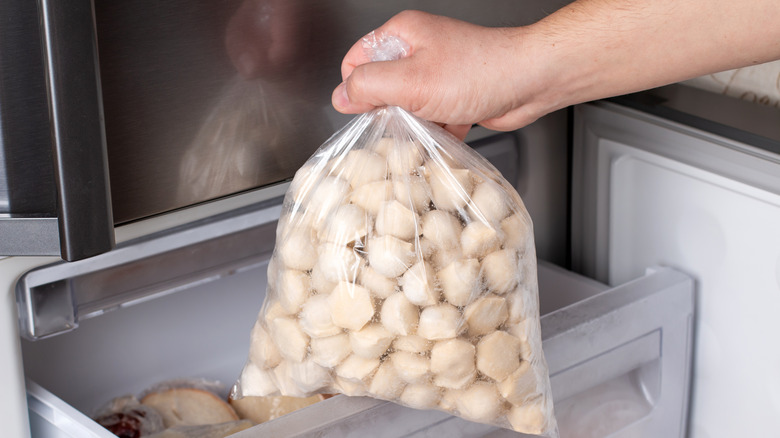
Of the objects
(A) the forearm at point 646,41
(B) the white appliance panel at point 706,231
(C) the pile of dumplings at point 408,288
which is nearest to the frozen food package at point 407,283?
(C) the pile of dumplings at point 408,288

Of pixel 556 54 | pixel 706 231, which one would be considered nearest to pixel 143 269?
pixel 556 54

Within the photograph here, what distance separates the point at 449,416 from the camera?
0.69 meters

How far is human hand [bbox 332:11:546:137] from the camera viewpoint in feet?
2.02

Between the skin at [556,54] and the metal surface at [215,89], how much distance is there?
0.05 m

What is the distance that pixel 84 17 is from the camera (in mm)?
510

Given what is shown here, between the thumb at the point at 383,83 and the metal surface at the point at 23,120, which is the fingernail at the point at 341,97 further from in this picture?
the metal surface at the point at 23,120

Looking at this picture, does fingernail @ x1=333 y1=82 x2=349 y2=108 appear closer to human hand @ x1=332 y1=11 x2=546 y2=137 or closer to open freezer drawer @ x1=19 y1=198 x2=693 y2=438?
human hand @ x1=332 y1=11 x2=546 y2=137

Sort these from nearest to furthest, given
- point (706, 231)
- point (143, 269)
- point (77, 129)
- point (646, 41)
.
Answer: point (77, 129)
point (646, 41)
point (143, 269)
point (706, 231)

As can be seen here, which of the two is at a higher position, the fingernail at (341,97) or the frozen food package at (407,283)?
the fingernail at (341,97)

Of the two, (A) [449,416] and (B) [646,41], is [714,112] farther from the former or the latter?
(A) [449,416]

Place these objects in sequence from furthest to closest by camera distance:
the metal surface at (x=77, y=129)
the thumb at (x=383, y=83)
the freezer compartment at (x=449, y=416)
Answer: the freezer compartment at (x=449, y=416), the thumb at (x=383, y=83), the metal surface at (x=77, y=129)

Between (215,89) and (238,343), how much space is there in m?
0.42

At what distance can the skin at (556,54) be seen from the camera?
24.2 inches

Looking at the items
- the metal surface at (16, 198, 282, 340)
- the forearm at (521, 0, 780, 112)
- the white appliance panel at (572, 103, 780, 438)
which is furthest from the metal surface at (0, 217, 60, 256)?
the white appliance panel at (572, 103, 780, 438)
